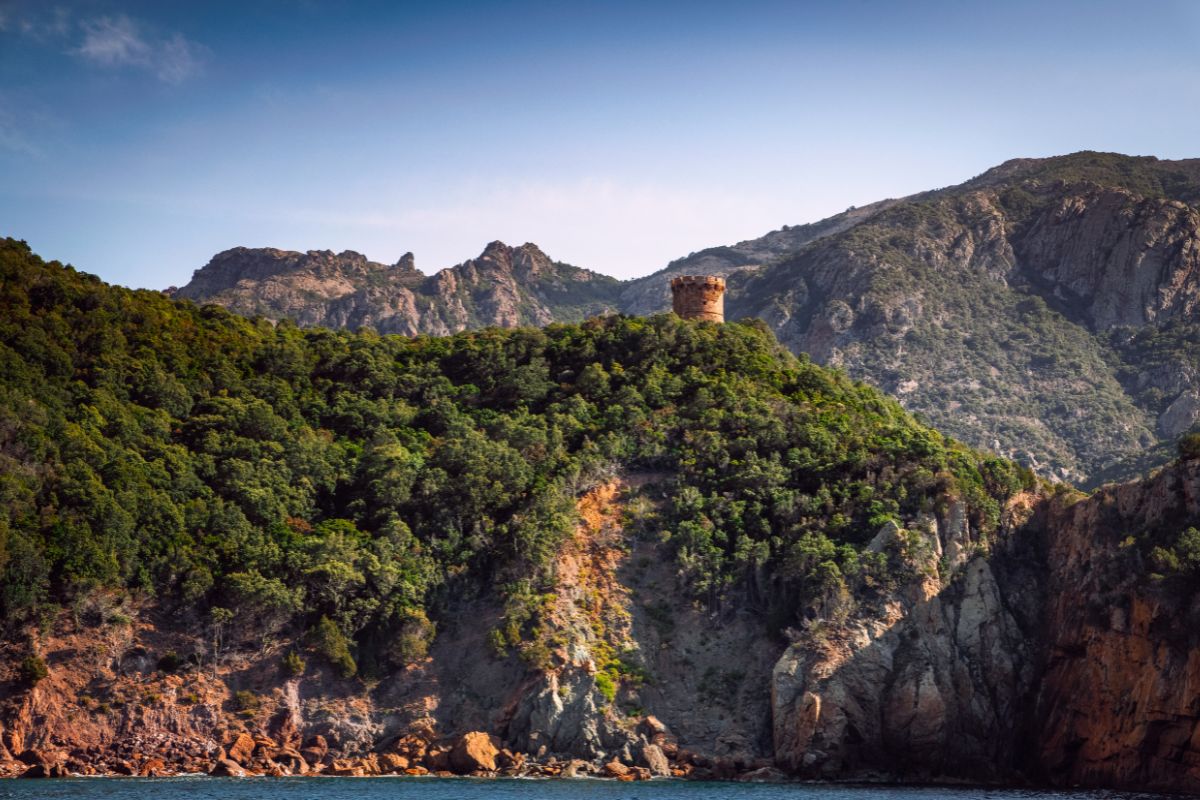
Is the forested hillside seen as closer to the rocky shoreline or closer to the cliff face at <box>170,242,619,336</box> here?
the rocky shoreline

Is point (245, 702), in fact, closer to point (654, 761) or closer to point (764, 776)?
point (654, 761)

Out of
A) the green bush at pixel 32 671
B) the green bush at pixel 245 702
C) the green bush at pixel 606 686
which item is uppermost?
the green bush at pixel 32 671

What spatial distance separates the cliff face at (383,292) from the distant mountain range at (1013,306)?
16.2 inches

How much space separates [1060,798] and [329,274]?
136 meters

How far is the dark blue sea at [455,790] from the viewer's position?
49.9 meters

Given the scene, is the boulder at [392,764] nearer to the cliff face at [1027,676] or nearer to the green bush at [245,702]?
the green bush at [245,702]

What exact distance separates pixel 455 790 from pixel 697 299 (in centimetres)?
4962

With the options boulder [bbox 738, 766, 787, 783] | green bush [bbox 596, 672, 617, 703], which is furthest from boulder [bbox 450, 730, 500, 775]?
boulder [bbox 738, 766, 787, 783]

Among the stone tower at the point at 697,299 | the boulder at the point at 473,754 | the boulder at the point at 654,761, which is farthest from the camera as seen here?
the stone tower at the point at 697,299

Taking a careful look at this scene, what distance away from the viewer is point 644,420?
261 feet

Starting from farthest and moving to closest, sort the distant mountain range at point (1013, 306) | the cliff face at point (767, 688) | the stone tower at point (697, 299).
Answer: the distant mountain range at point (1013, 306), the stone tower at point (697, 299), the cliff face at point (767, 688)

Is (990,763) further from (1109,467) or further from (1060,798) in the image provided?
(1109,467)

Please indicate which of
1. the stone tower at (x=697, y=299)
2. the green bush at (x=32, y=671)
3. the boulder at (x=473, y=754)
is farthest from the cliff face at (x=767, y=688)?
the stone tower at (x=697, y=299)

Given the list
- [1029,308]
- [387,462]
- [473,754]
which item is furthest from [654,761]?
[1029,308]
